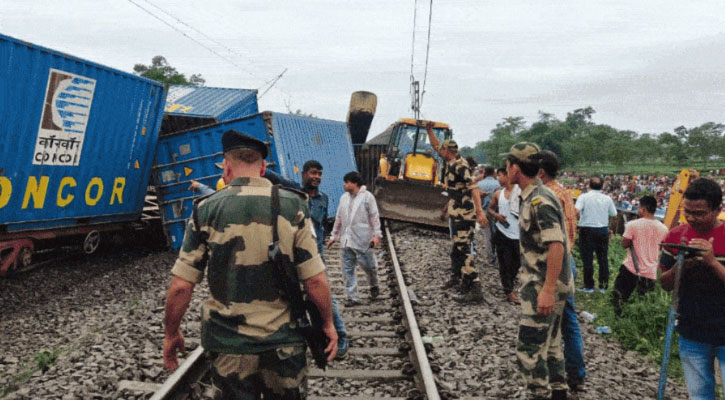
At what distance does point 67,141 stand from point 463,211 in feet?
19.9

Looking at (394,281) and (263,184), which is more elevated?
(263,184)

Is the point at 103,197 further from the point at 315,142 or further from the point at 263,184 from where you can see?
the point at 263,184

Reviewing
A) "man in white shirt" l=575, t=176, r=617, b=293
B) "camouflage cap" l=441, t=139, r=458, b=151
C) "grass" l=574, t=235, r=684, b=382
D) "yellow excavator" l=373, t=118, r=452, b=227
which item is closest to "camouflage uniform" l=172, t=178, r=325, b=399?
"grass" l=574, t=235, r=684, b=382

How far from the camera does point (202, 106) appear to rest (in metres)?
13.3

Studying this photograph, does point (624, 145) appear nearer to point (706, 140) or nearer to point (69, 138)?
point (706, 140)

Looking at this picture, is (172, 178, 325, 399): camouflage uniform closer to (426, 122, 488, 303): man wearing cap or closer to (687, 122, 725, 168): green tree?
(426, 122, 488, 303): man wearing cap

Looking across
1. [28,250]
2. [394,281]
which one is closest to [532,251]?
[394,281]

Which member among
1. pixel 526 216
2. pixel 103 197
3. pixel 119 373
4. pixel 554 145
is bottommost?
pixel 119 373

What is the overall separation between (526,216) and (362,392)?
1.93 metres

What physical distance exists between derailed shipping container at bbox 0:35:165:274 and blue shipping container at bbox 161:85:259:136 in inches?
102

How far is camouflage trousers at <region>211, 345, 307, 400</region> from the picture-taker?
207cm

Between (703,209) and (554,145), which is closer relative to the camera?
(703,209)

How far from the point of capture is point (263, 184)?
2.12 metres

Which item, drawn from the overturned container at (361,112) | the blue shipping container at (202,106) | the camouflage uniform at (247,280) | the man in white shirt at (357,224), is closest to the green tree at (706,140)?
the overturned container at (361,112)
